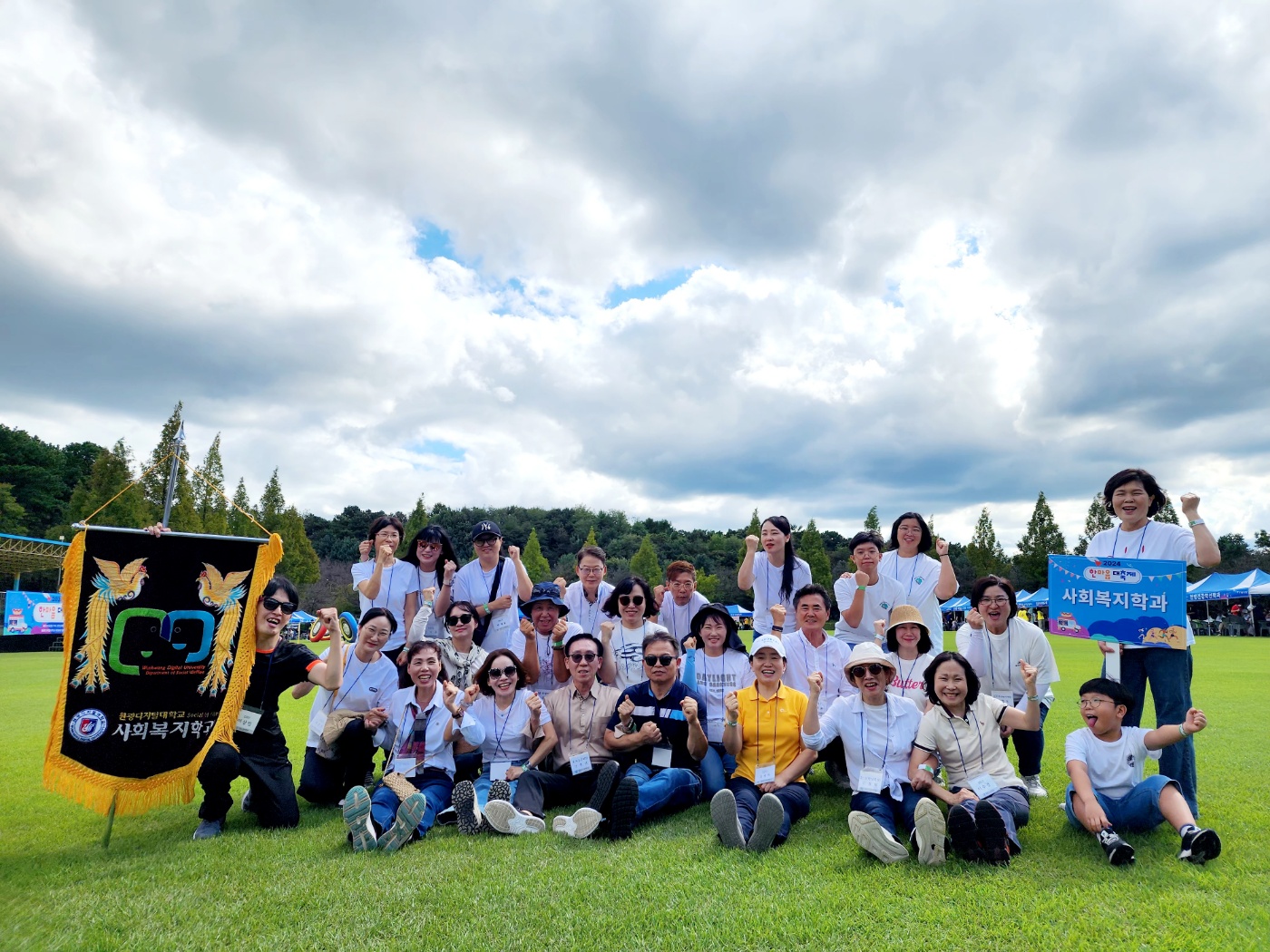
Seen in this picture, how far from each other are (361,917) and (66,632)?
3.55 metres

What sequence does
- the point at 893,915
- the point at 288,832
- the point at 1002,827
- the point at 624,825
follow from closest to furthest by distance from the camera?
the point at 893,915, the point at 1002,827, the point at 624,825, the point at 288,832

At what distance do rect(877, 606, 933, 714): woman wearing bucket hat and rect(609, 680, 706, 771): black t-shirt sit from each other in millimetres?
1769

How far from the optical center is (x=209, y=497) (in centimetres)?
4031

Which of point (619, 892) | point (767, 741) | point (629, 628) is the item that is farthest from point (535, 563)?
point (619, 892)

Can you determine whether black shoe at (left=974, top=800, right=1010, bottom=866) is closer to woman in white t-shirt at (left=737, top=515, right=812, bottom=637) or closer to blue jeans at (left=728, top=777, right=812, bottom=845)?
blue jeans at (left=728, top=777, right=812, bottom=845)

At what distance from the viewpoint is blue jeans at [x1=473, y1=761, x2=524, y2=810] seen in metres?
5.86

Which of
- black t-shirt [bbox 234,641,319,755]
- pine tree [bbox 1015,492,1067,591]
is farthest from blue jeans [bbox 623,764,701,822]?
pine tree [bbox 1015,492,1067,591]

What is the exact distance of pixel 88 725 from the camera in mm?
5539

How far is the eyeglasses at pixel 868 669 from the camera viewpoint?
5.48 meters

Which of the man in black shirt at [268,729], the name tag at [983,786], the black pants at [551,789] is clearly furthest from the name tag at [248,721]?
the name tag at [983,786]

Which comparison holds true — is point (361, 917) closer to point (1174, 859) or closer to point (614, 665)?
point (614, 665)

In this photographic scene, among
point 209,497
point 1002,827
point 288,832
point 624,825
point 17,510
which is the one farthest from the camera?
point 17,510

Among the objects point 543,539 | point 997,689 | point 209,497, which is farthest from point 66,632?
point 543,539

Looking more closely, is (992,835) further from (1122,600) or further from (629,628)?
(629,628)
